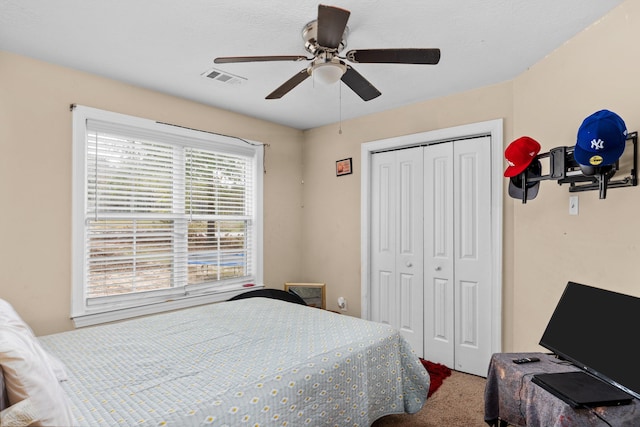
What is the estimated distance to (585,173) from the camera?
183 cm

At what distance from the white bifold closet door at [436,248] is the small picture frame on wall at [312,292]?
60 cm

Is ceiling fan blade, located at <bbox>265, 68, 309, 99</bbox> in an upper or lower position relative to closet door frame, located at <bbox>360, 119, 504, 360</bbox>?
upper

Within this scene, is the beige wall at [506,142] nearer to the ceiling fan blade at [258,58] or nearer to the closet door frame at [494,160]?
the closet door frame at [494,160]

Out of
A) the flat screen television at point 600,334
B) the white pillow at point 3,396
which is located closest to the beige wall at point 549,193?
the flat screen television at point 600,334

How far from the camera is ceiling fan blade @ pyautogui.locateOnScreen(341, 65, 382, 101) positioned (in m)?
2.16

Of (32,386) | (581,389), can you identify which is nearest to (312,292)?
(581,389)

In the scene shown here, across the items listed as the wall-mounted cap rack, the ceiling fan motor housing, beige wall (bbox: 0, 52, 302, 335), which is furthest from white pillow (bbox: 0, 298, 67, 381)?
the wall-mounted cap rack

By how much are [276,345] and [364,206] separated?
226 cm

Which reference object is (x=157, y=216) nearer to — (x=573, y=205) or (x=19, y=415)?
(x=19, y=415)

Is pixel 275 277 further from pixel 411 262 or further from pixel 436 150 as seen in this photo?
pixel 436 150

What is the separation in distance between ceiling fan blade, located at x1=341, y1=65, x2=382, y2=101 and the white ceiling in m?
0.27

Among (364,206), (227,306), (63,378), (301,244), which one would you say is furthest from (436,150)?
(63,378)

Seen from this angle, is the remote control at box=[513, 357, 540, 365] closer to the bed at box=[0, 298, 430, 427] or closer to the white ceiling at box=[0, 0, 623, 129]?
the bed at box=[0, 298, 430, 427]

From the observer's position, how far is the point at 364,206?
3.93 metres
